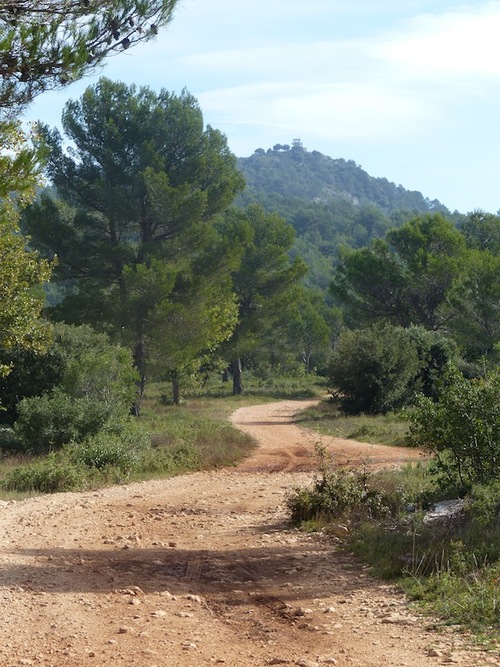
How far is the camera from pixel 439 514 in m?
11.0

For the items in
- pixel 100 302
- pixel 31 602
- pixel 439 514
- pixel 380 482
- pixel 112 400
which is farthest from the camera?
pixel 100 302

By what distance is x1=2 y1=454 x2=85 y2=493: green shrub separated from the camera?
1561cm

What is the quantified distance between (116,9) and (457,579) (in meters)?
7.78

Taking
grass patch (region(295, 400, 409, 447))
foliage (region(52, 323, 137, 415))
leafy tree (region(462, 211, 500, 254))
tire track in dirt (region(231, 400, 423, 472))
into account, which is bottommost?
grass patch (region(295, 400, 409, 447))

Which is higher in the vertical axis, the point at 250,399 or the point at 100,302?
the point at 100,302

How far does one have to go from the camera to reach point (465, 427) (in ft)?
38.2

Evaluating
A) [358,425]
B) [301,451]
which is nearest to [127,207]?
[358,425]

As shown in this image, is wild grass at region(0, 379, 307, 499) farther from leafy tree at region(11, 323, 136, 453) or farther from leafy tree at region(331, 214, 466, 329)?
leafy tree at region(331, 214, 466, 329)

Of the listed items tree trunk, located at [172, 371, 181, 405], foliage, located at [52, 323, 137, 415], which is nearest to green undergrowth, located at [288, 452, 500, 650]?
foliage, located at [52, 323, 137, 415]

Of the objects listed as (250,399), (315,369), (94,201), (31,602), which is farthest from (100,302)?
(315,369)

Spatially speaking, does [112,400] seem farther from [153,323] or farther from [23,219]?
[23,219]

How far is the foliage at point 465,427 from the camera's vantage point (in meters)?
11.5

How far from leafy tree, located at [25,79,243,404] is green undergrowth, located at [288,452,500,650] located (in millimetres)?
19505

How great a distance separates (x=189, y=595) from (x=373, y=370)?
24569 mm
